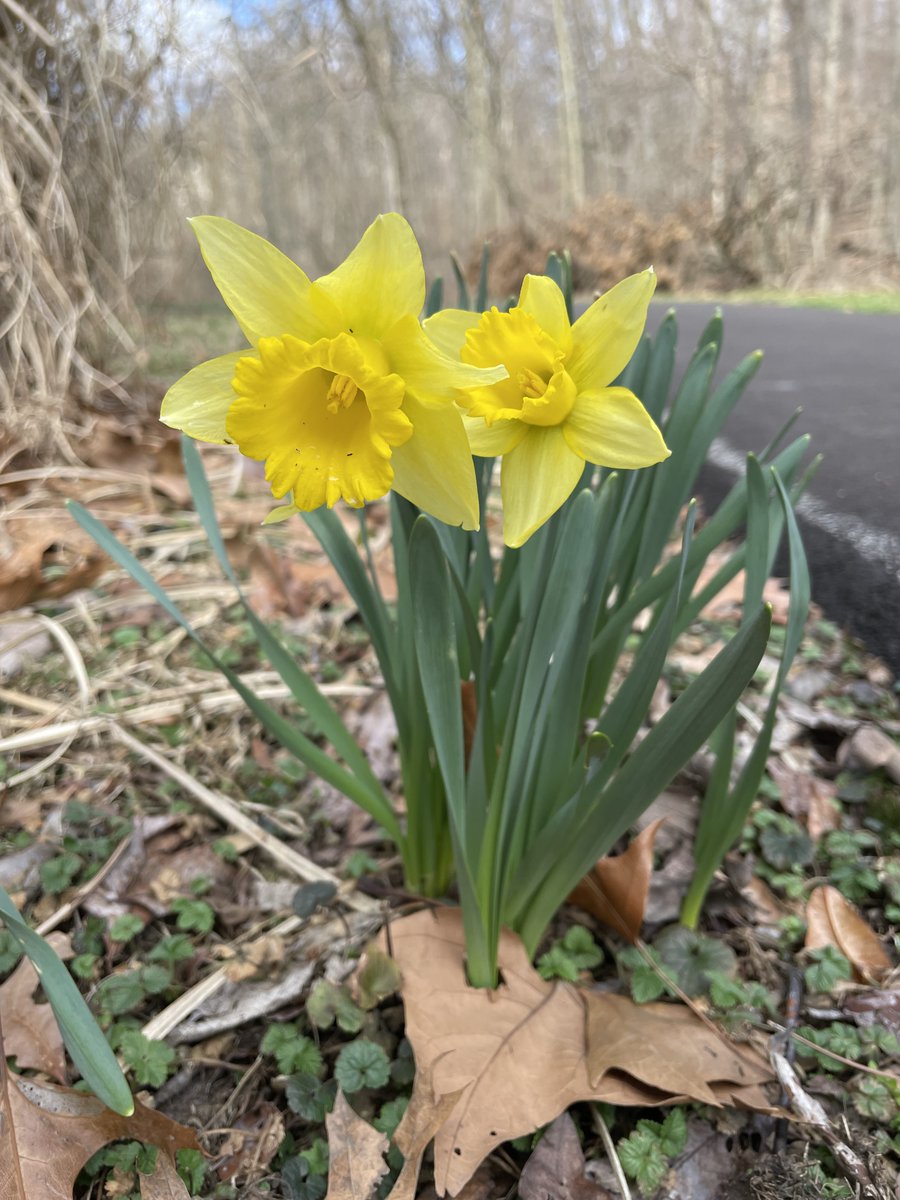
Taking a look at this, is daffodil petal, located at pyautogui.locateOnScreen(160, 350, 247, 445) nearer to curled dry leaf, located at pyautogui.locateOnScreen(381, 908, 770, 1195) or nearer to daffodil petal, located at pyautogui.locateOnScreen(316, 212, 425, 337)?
daffodil petal, located at pyautogui.locateOnScreen(316, 212, 425, 337)

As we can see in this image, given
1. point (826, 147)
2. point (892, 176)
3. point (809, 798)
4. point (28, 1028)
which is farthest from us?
point (892, 176)

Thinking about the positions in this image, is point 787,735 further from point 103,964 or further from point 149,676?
point 149,676

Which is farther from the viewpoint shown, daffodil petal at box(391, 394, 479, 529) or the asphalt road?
the asphalt road

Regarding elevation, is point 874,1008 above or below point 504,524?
below

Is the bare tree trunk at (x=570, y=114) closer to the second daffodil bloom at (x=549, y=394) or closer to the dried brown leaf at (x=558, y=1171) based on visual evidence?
the second daffodil bloom at (x=549, y=394)

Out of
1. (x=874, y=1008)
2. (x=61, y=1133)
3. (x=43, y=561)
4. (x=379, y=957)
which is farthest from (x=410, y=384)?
(x=43, y=561)

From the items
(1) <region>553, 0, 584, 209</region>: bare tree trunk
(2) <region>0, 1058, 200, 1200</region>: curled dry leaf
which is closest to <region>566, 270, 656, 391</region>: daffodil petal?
(2) <region>0, 1058, 200, 1200</region>: curled dry leaf

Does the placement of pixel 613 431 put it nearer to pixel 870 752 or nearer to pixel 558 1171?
pixel 558 1171

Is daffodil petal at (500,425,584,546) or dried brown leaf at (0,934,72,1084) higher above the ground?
daffodil petal at (500,425,584,546)
